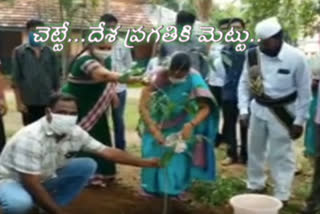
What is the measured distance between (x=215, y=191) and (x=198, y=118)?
2.65 feet

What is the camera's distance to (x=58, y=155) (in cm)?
385

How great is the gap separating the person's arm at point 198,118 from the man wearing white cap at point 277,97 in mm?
499

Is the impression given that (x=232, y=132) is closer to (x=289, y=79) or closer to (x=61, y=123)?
(x=289, y=79)

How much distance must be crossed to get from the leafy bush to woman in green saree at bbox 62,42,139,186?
86cm

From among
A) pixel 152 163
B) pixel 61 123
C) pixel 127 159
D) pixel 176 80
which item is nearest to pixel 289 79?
pixel 176 80

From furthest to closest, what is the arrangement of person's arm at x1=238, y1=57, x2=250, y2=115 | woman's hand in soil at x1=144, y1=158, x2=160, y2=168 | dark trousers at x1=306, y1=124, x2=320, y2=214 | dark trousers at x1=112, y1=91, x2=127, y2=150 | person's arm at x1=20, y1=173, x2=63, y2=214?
dark trousers at x1=112, y1=91, x2=127, y2=150, person's arm at x1=238, y1=57, x2=250, y2=115, dark trousers at x1=306, y1=124, x2=320, y2=214, woman's hand in soil at x1=144, y1=158, x2=160, y2=168, person's arm at x1=20, y1=173, x2=63, y2=214

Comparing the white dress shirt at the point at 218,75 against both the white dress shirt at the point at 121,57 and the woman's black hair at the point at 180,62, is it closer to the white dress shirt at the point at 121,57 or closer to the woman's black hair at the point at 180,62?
the white dress shirt at the point at 121,57

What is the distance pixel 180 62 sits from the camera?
4211 mm

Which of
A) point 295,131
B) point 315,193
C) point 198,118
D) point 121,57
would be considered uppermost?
point 121,57

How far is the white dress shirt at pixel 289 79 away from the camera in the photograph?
14.9 feet

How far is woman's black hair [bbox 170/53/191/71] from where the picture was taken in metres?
4.20

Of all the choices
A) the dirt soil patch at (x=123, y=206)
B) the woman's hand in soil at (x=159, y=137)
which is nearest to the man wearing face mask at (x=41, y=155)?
the woman's hand in soil at (x=159, y=137)

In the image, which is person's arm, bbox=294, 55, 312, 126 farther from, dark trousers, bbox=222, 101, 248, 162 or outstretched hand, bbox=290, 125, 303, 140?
dark trousers, bbox=222, 101, 248, 162

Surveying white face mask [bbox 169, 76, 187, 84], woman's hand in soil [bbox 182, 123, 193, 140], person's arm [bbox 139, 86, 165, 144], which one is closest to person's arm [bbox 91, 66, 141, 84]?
person's arm [bbox 139, 86, 165, 144]
